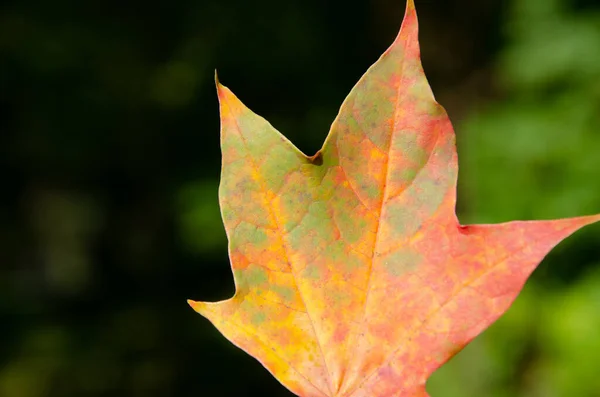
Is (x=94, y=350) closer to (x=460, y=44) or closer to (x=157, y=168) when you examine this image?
(x=157, y=168)

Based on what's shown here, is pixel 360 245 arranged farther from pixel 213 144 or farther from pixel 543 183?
pixel 213 144

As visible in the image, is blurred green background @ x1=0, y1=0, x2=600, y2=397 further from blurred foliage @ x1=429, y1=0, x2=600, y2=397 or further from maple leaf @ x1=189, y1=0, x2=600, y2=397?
maple leaf @ x1=189, y1=0, x2=600, y2=397

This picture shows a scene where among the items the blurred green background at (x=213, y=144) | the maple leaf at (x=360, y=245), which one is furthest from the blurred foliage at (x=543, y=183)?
the maple leaf at (x=360, y=245)

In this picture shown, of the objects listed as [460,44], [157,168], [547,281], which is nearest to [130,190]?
[157,168]

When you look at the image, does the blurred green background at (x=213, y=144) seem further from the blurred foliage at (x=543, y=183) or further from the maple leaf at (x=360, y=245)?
the maple leaf at (x=360, y=245)

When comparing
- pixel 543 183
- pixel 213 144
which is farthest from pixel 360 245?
pixel 213 144

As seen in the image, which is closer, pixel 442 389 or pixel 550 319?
pixel 550 319
